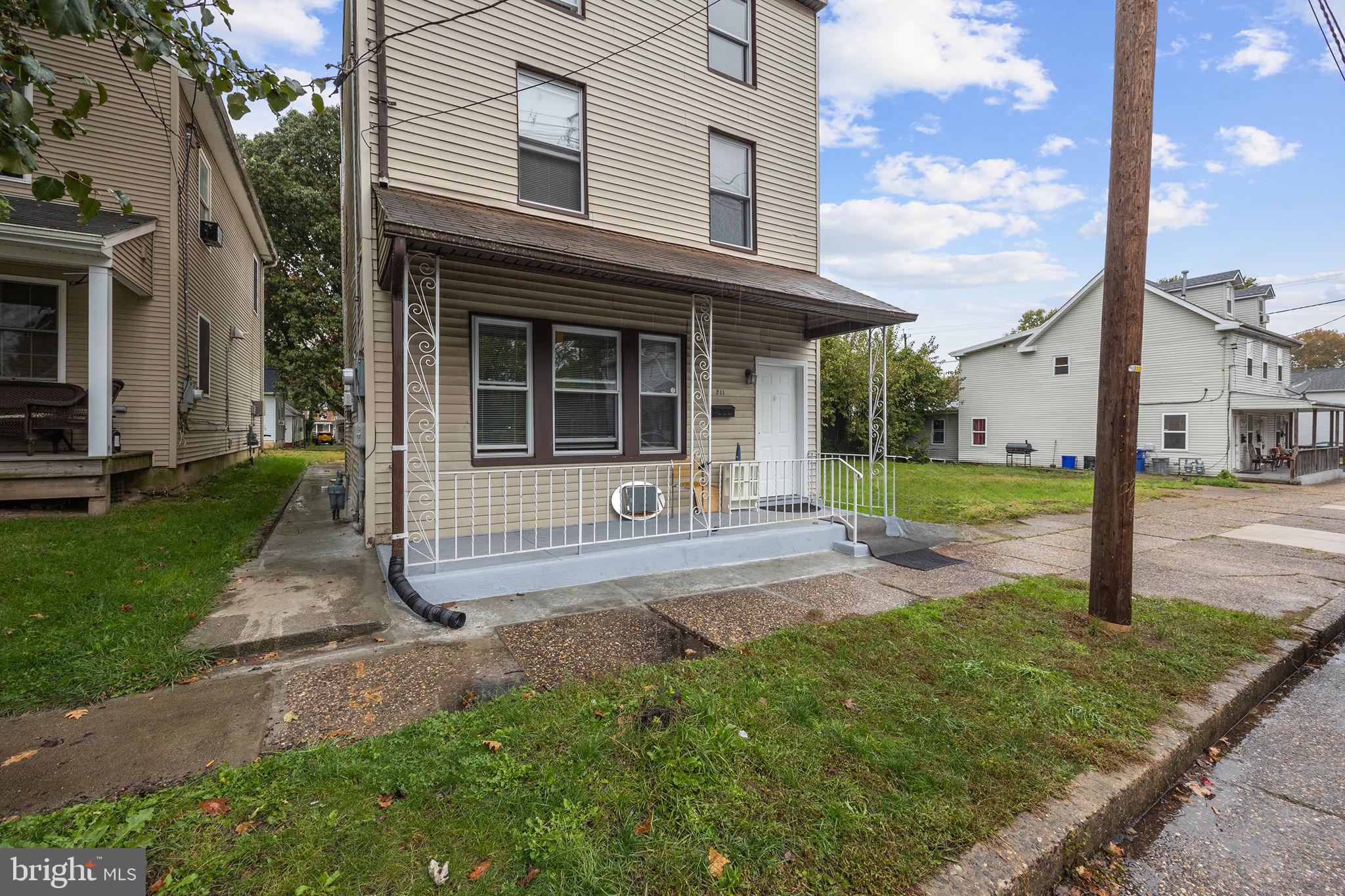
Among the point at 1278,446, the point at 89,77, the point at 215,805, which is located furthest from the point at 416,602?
the point at 1278,446

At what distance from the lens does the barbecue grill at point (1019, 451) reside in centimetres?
2234

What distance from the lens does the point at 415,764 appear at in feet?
7.93

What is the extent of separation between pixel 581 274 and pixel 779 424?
408 cm

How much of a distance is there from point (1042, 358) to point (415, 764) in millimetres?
25804

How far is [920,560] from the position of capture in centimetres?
643

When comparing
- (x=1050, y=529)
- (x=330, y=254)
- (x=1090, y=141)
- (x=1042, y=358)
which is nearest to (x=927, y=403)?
(x=1042, y=358)

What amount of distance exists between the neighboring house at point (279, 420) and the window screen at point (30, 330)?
19.4m

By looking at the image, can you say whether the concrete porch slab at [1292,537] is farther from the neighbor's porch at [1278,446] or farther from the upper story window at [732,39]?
the neighbor's porch at [1278,446]

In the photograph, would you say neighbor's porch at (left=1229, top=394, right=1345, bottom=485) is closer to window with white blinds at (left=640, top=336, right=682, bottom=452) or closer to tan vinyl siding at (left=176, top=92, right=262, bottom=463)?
window with white blinds at (left=640, top=336, right=682, bottom=452)

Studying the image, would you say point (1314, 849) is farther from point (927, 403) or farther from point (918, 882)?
point (927, 403)

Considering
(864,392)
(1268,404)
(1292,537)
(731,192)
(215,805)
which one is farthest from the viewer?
(864,392)

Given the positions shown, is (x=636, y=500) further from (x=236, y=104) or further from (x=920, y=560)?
(x=236, y=104)

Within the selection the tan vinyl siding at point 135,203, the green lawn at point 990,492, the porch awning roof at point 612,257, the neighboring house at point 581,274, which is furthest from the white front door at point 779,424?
the tan vinyl siding at point 135,203

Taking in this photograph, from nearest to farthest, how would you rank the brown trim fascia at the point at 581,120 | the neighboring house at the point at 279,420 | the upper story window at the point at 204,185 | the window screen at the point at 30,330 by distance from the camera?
the brown trim fascia at the point at 581,120 < the window screen at the point at 30,330 < the upper story window at the point at 204,185 < the neighboring house at the point at 279,420
